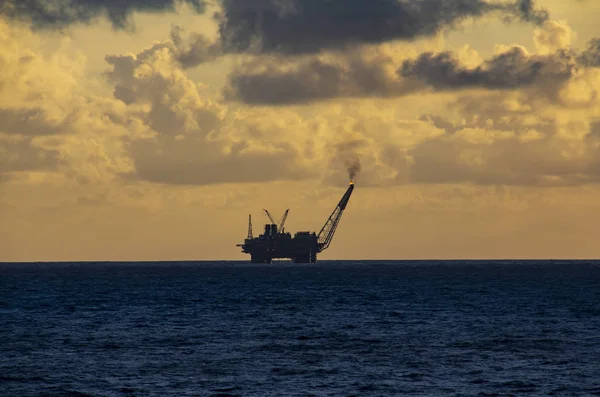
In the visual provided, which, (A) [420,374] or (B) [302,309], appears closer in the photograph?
(A) [420,374]

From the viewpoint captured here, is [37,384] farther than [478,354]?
No

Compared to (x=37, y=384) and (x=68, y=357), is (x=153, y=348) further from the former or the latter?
(x=37, y=384)

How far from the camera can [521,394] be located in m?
50.3

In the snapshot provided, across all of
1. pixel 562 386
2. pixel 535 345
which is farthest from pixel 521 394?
pixel 535 345

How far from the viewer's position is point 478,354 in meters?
66.9

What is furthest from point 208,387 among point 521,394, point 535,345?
point 535,345

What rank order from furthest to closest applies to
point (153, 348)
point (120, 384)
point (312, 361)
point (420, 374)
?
point (153, 348) < point (312, 361) < point (420, 374) < point (120, 384)

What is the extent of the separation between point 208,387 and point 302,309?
60.6m

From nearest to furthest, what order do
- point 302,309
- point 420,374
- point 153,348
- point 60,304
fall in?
point 420,374 → point 153,348 → point 302,309 → point 60,304

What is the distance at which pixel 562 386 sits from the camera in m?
53.0

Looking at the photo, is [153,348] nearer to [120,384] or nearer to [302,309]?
[120,384]

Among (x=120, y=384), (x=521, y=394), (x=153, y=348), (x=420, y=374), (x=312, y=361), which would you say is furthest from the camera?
(x=153, y=348)

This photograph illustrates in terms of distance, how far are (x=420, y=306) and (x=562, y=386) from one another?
216ft

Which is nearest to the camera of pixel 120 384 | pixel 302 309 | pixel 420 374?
pixel 120 384
